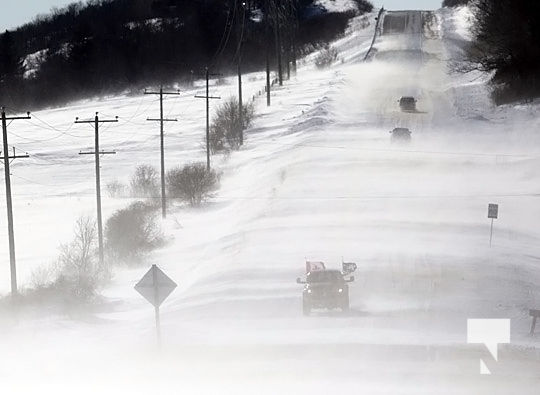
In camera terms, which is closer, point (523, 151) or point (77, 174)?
point (523, 151)

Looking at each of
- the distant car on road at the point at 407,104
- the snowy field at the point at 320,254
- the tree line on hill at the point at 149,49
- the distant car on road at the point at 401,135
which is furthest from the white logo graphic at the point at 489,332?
the tree line on hill at the point at 149,49

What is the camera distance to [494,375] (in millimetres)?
17188

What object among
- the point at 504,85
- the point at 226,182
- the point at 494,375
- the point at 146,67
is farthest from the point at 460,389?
the point at 146,67

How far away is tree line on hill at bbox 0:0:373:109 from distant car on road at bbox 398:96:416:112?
5056 centimetres

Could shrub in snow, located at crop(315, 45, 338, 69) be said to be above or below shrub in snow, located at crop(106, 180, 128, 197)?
above

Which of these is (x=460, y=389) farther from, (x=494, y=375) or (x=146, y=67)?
(x=146, y=67)

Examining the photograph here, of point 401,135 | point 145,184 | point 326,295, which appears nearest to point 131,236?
point 145,184

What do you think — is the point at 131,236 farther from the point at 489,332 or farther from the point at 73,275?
the point at 489,332

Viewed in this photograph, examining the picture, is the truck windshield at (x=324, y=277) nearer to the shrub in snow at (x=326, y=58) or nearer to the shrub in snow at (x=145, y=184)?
the shrub in snow at (x=145, y=184)

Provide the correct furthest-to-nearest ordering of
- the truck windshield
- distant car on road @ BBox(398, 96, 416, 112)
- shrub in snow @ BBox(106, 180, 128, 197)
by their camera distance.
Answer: distant car on road @ BBox(398, 96, 416, 112)
shrub in snow @ BBox(106, 180, 128, 197)
the truck windshield

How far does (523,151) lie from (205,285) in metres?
26.2

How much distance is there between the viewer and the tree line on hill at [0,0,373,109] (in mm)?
124812

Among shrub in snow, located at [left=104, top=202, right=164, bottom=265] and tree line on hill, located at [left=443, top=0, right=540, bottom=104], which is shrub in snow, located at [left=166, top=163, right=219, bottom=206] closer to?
shrub in snow, located at [left=104, top=202, right=164, bottom=265]

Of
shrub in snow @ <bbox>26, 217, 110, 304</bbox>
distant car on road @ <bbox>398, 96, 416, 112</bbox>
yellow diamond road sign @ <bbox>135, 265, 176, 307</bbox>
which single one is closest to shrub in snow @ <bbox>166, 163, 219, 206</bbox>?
shrub in snow @ <bbox>26, 217, 110, 304</bbox>
